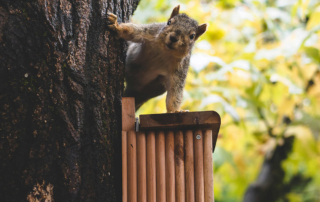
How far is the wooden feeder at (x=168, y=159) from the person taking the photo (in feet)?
4.42

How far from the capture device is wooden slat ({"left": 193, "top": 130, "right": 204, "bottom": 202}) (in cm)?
137

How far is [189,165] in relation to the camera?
1.39 meters

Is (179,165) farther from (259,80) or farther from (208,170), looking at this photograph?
(259,80)

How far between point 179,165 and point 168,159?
6 centimetres

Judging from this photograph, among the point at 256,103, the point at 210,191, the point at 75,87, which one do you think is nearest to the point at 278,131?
the point at 256,103

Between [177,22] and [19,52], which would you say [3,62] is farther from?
[177,22]

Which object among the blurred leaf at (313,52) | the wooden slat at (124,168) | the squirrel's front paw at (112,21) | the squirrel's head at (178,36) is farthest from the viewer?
the blurred leaf at (313,52)

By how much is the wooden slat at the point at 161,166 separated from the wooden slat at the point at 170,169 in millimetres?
18

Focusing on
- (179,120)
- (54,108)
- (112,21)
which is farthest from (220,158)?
(54,108)

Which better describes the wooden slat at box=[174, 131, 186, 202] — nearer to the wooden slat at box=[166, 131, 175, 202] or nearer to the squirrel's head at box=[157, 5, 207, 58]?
the wooden slat at box=[166, 131, 175, 202]

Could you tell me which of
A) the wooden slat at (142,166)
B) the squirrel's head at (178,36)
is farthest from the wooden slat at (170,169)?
the squirrel's head at (178,36)

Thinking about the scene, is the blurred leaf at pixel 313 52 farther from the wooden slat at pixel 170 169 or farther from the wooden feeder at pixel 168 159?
Result: the wooden slat at pixel 170 169

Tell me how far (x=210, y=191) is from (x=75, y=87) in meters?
0.75

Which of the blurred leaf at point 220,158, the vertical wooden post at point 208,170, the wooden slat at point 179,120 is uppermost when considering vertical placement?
the wooden slat at point 179,120
